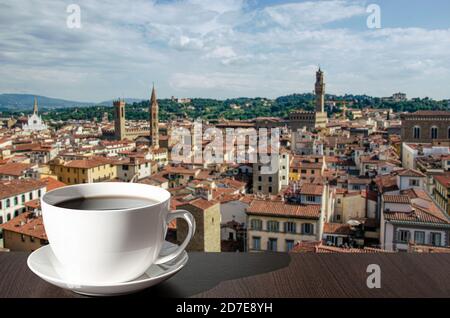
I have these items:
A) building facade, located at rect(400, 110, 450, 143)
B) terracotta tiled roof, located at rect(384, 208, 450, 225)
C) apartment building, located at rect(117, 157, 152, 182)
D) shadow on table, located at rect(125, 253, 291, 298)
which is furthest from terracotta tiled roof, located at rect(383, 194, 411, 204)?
building facade, located at rect(400, 110, 450, 143)

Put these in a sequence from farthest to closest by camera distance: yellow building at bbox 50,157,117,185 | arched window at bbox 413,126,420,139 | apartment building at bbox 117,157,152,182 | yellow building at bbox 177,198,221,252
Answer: arched window at bbox 413,126,420,139, apartment building at bbox 117,157,152,182, yellow building at bbox 50,157,117,185, yellow building at bbox 177,198,221,252

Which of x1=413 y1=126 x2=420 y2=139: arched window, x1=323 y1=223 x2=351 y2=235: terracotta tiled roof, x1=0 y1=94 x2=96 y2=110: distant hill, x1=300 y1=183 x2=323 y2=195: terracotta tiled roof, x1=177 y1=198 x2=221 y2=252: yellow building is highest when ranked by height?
x1=0 y1=94 x2=96 y2=110: distant hill

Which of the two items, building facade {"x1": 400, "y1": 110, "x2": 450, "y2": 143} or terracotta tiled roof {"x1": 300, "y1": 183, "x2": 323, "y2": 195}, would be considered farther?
building facade {"x1": 400, "y1": 110, "x2": 450, "y2": 143}

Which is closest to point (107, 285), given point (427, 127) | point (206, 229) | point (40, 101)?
point (206, 229)

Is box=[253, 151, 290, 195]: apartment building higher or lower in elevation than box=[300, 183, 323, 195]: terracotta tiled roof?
lower

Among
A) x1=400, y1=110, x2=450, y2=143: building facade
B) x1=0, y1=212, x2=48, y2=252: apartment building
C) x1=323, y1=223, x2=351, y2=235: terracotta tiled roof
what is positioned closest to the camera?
x1=0, y1=212, x2=48, y2=252: apartment building

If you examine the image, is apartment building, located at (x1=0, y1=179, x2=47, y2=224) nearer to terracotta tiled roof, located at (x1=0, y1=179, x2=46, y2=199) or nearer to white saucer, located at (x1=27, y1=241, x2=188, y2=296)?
terracotta tiled roof, located at (x1=0, y1=179, x2=46, y2=199)

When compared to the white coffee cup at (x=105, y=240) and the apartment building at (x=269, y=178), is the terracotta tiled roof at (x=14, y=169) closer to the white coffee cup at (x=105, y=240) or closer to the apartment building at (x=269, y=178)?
the apartment building at (x=269, y=178)
